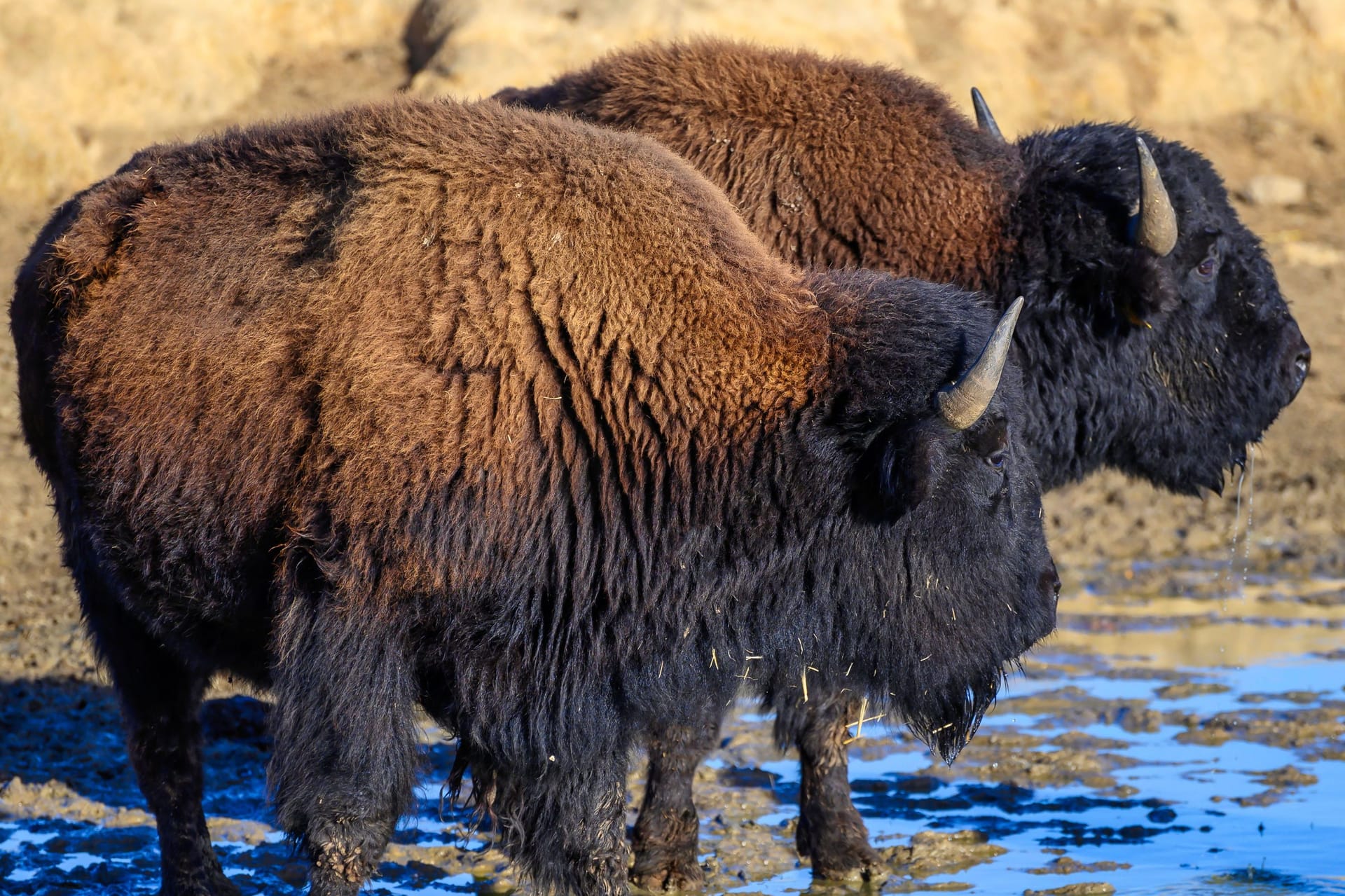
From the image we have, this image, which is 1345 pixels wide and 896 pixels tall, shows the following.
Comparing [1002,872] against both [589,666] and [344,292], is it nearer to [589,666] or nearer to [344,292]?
[589,666]

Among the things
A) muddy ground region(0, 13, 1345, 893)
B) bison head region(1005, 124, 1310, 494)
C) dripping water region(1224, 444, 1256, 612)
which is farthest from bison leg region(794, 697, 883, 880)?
dripping water region(1224, 444, 1256, 612)

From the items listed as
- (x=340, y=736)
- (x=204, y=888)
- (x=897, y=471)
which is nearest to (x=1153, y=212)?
(x=897, y=471)

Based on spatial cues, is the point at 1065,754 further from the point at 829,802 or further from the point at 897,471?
the point at 897,471

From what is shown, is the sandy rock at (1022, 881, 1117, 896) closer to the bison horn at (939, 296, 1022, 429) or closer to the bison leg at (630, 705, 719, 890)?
the bison leg at (630, 705, 719, 890)

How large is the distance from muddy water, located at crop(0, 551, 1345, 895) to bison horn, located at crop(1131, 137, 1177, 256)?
1711mm

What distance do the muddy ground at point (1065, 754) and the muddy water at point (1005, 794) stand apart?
0.01 m

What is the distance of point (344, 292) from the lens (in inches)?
156

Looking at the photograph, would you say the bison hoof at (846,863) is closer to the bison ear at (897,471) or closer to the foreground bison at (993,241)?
the foreground bison at (993,241)

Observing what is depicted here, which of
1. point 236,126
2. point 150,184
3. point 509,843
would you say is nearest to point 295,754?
point 509,843

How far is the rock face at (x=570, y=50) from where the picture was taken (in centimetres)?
1241

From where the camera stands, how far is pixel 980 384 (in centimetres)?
374

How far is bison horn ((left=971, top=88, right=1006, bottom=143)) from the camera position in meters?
5.97

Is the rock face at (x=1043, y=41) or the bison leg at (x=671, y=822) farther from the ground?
the rock face at (x=1043, y=41)

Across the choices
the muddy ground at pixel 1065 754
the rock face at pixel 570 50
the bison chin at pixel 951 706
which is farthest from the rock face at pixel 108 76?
the bison chin at pixel 951 706
